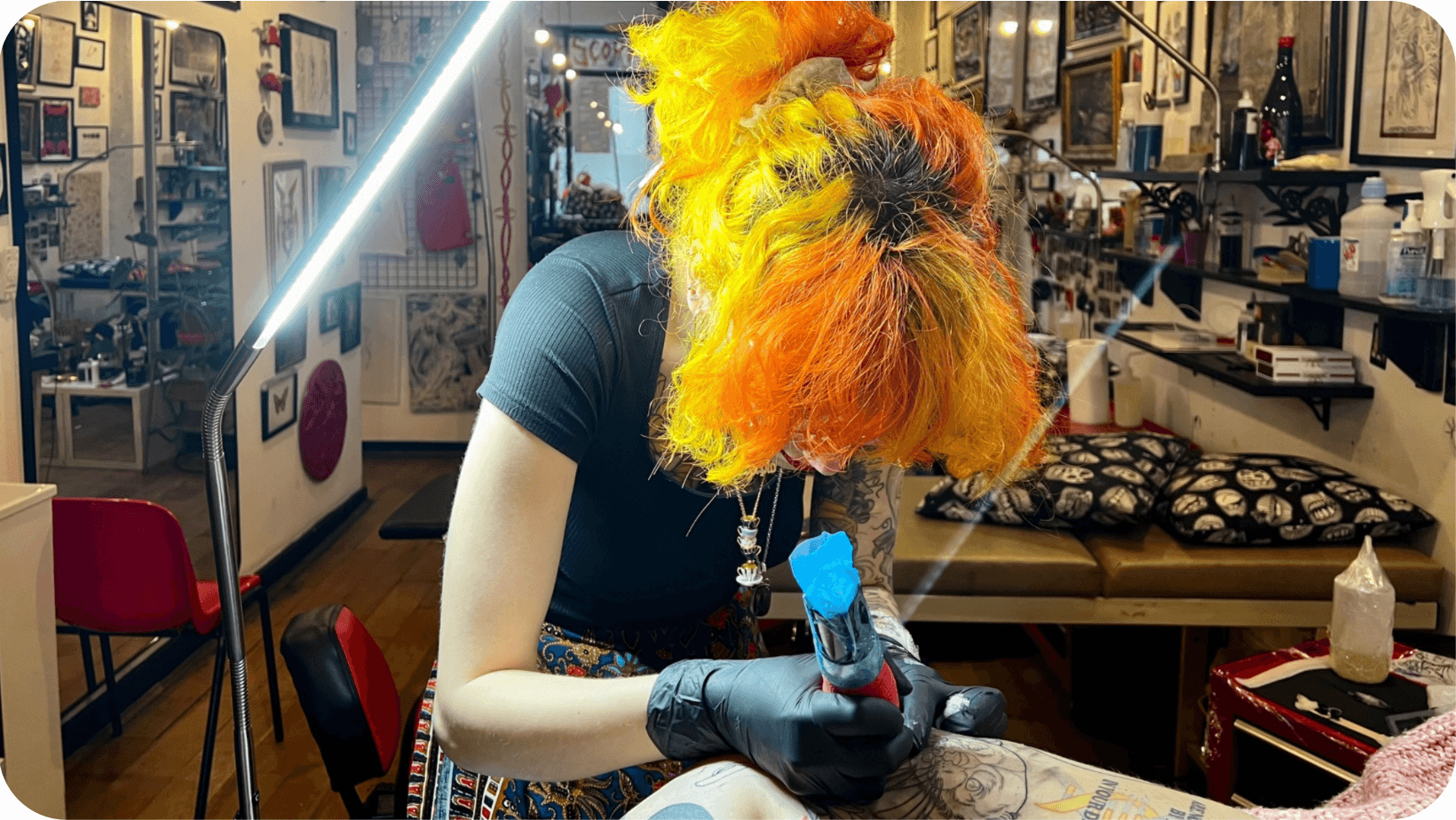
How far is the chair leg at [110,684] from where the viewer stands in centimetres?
280

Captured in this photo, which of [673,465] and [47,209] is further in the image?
[47,209]

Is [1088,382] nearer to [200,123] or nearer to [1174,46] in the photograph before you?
[1174,46]

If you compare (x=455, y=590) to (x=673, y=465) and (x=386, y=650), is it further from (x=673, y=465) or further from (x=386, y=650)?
(x=386, y=650)

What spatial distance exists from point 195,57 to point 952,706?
10.4ft

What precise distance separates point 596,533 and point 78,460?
82.6 inches

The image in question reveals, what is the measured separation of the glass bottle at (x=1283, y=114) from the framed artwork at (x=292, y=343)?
311cm

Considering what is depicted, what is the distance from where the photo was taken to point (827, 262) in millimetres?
850

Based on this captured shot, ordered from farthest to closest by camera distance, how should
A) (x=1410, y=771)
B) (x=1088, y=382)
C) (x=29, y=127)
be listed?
1. (x=1088, y=382)
2. (x=29, y=127)
3. (x=1410, y=771)

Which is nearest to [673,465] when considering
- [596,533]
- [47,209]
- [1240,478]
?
[596,533]

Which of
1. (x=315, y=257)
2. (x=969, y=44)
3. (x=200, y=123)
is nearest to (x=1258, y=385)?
(x=315, y=257)

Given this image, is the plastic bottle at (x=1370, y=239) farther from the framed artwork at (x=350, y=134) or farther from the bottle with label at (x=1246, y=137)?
the framed artwork at (x=350, y=134)

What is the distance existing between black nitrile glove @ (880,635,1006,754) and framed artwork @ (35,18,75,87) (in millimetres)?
2397

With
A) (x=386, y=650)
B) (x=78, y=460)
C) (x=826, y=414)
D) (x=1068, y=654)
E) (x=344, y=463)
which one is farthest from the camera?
(x=344, y=463)

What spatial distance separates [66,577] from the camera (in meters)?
2.44
